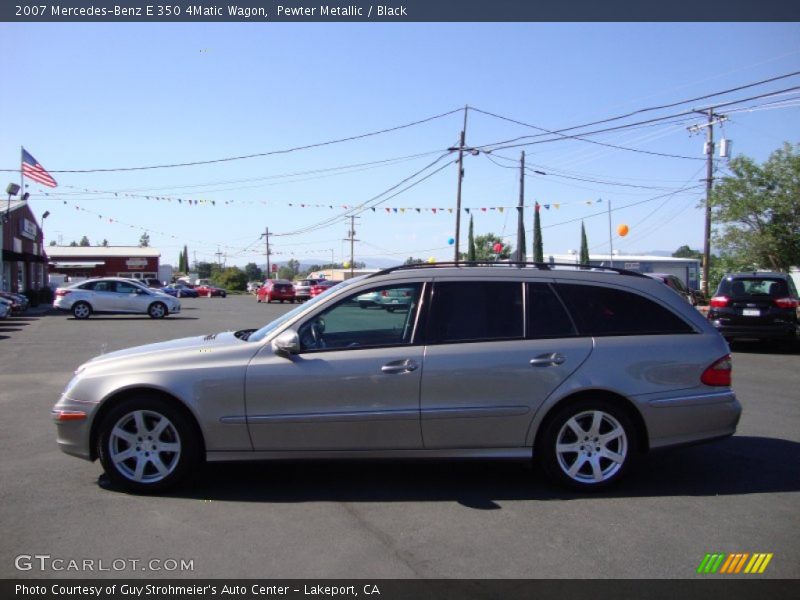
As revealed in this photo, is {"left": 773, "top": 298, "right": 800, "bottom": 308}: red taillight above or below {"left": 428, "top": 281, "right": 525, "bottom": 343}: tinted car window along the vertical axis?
below

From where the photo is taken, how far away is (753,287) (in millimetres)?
14422

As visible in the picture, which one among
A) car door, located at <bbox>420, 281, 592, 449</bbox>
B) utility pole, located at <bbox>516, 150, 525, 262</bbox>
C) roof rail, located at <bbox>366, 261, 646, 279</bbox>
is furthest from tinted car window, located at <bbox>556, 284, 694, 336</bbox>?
utility pole, located at <bbox>516, 150, 525, 262</bbox>

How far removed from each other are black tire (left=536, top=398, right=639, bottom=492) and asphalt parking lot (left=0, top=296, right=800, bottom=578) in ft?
0.49

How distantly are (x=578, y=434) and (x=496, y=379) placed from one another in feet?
2.46

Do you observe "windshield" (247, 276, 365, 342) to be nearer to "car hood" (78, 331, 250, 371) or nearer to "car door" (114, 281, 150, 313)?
"car hood" (78, 331, 250, 371)

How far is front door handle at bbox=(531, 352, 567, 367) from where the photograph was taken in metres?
4.99

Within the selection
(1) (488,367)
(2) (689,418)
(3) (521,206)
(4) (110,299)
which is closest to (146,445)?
(1) (488,367)

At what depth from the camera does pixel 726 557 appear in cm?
396

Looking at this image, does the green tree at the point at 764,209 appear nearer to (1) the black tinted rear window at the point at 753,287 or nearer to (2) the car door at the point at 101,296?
(1) the black tinted rear window at the point at 753,287

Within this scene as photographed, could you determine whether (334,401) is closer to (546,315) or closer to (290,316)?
(290,316)

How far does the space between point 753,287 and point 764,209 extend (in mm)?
→ 10087

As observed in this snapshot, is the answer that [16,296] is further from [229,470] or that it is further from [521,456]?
[521,456]

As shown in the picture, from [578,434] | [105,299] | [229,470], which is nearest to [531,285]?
[578,434]

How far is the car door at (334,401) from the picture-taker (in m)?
4.85
